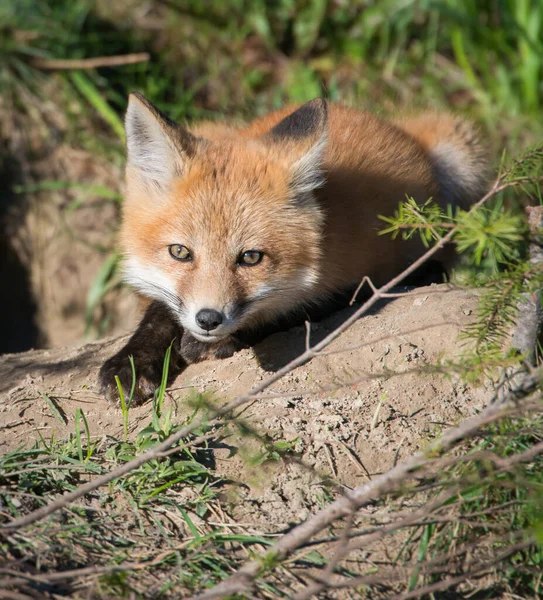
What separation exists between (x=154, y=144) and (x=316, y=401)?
1.37m

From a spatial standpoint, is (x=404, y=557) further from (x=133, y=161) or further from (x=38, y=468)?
(x=133, y=161)

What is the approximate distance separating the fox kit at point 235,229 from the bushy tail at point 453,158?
3.07ft

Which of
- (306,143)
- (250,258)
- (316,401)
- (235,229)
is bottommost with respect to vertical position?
(316,401)

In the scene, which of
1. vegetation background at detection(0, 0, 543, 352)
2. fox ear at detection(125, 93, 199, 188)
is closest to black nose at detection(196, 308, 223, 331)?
fox ear at detection(125, 93, 199, 188)

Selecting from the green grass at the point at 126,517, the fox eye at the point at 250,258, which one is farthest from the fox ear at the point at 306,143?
the green grass at the point at 126,517

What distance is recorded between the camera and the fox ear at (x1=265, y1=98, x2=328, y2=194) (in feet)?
9.91

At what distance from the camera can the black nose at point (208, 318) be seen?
2740 millimetres

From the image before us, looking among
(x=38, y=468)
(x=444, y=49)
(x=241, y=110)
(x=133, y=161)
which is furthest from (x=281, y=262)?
(x=444, y=49)

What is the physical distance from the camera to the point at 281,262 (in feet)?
10.0

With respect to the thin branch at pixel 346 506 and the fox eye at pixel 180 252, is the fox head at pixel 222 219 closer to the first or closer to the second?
the fox eye at pixel 180 252

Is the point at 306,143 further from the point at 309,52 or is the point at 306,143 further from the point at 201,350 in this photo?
the point at 309,52

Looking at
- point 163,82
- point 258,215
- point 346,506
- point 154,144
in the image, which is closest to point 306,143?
point 258,215

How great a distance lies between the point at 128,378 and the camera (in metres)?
2.99

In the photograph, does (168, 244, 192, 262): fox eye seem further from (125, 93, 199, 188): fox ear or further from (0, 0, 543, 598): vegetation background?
(0, 0, 543, 598): vegetation background
